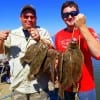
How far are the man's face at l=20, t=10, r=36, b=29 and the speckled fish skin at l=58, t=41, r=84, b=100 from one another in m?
1.12

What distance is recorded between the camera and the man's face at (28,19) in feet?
19.6

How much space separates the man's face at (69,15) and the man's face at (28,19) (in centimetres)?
69

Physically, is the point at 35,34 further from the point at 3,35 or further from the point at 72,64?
the point at 72,64

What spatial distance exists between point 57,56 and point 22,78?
43.1 inches

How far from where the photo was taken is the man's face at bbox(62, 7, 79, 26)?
5.52m

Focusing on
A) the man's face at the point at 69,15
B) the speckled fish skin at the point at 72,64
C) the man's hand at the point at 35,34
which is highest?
the man's face at the point at 69,15

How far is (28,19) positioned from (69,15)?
873mm

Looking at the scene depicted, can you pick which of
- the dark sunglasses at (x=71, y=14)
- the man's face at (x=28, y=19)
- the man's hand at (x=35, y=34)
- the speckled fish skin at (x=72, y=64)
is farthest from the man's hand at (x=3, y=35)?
the speckled fish skin at (x=72, y=64)

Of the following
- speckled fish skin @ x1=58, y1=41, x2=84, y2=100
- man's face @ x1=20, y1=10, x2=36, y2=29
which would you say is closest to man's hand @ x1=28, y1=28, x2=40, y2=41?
man's face @ x1=20, y1=10, x2=36, y2=29

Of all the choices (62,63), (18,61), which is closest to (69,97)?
(62,63)

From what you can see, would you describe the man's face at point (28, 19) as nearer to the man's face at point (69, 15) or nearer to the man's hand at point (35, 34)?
the man's hand at point (35, 34)

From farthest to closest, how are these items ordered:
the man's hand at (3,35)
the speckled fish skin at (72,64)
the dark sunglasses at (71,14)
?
1. the man's hand at (3,35)
2. the dark sunglasses at (71,14)
3. the speckled fish skin at (72,64)

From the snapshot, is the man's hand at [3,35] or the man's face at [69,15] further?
the man's hand at [3,35]

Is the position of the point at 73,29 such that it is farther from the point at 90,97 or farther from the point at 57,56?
the point at 90,97
